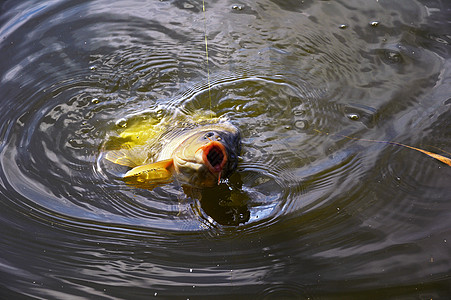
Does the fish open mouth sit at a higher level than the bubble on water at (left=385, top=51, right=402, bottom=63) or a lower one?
higher

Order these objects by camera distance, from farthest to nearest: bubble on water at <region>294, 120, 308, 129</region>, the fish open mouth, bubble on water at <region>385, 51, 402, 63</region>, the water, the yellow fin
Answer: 1. bubble on water at <region>385, 51, 402, 63</region>
2. bubble on water at <region>294, 120, 308, 129</region>
3. the yellow fin
4. the fish open mouth
5. the water

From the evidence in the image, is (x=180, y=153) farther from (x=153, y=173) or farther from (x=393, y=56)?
(x=393, y=56)

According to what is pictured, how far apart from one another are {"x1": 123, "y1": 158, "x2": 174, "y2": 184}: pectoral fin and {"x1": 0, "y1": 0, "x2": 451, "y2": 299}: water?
0.08m

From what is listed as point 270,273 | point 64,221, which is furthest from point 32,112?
point 270,273

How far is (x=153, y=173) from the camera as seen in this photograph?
8.94ft

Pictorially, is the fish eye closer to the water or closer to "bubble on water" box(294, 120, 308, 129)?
the water

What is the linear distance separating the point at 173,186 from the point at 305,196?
26.6 inches

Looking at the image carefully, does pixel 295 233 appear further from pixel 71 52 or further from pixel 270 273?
pixel 71 52

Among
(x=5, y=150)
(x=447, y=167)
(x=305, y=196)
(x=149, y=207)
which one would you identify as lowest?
(x=447, y=167)

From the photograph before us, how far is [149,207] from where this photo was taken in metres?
2.58

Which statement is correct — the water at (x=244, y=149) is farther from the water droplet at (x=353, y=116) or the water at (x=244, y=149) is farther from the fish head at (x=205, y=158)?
the fish head at (x=205, y=158)

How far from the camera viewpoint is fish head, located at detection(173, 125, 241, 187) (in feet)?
7.99

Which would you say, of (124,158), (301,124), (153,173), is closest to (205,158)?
(153,173)

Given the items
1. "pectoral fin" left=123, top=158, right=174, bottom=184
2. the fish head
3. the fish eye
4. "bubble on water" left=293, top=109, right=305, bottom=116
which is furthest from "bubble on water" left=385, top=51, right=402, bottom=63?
"pectoral fin" left=123, top=158, right=174, bottom=184
